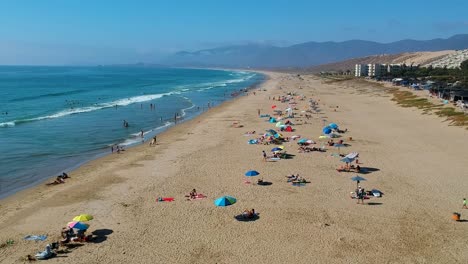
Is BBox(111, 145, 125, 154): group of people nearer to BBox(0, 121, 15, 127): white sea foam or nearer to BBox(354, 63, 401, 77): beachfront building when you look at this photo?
BBox(0, 121, 15, 127): white sea foam

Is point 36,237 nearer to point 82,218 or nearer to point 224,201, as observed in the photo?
point 82,218

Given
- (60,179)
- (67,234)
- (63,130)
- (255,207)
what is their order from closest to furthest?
(67,234) → (255,207) → (60,179) → (63,130)

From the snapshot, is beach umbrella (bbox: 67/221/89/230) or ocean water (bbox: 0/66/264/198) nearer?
beach umbrella (bbox: 67/221/89/230)

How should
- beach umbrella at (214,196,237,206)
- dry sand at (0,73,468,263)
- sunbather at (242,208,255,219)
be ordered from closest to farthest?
dry sand at (0,73,468,263) < sunbather at (242,208,255,219) < beach umbrella at (214,196,237,206)

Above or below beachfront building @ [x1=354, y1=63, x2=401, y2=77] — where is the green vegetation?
below

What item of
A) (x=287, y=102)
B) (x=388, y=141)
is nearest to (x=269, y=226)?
(x=388, y=141)

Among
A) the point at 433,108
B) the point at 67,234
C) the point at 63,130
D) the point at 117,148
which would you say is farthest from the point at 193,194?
the point at 433,108

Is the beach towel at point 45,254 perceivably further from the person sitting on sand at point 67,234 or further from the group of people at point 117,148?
the group of people at point 117,148

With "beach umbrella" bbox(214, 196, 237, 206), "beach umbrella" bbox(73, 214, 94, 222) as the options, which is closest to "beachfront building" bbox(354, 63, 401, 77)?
"beach umbrella" bbox(214, 196, 237, 206)

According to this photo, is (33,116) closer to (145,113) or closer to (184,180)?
(145,113)
